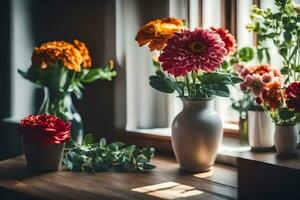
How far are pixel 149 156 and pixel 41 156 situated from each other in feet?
1.10

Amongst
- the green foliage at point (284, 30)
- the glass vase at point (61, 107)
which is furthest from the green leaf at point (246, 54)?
the glass vase at point (61, 107)

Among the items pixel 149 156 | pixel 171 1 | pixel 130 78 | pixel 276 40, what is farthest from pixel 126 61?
pixel 276 40

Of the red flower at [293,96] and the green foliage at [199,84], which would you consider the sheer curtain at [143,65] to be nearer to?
the green foliage at [199,84]

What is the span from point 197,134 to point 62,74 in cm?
56

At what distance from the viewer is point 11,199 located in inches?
66.1

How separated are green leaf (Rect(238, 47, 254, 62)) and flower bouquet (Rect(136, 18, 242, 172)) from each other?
118mm

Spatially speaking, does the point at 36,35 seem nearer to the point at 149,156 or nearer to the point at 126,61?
the point at 126,61

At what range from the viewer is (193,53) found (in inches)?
63.3

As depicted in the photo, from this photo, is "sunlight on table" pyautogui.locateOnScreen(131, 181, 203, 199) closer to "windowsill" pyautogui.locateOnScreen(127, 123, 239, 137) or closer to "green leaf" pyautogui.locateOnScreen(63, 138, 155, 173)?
"green leaf" pyautogui.locateOnScreen(63, 138, 155, 173)

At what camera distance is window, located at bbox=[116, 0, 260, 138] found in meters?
2.02

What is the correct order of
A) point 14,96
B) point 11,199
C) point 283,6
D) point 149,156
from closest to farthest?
1. point 283,6
2. point 11,199
3. point 149,156
4. point 14,96

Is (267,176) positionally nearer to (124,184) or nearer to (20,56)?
(124,184)

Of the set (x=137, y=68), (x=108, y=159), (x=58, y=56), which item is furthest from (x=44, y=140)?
(x=137, y=68)

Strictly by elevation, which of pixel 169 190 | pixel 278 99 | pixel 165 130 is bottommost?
pixel 169 190
